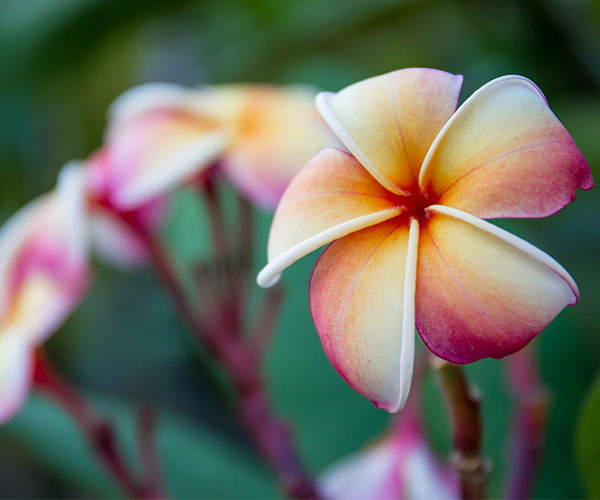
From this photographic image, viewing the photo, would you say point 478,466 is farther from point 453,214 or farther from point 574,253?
point 574,253

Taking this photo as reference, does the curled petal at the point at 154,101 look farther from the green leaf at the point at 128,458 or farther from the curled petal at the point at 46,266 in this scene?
the green leaf at the point at 128,458

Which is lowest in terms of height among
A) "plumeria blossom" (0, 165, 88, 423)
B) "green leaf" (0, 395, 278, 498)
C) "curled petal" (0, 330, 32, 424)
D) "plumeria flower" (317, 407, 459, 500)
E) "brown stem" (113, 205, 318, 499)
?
"green leaf" (0, 395, 278, 498)

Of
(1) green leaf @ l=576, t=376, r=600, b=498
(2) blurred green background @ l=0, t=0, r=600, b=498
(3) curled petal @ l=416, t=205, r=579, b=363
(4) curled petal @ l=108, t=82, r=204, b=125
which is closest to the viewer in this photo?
(3) curled petal @ l=416, t=205, r=579, b=363

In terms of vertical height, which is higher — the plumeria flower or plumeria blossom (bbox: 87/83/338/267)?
plumeria blossom (bbox: 87/83/338/267)

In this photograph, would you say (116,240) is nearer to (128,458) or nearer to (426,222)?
(128,458)

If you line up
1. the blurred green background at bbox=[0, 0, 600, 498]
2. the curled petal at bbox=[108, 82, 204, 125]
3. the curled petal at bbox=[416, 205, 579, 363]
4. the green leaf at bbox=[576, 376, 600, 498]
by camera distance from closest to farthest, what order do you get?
the curled petal at bbox=[416, 205, 579, 363] → the green leaf at bbox=[576, 376, 600, 498] → the curled petal at bbox=[108, 82, 204, 125] → the blurred green background at bbox=[0, 0, 600, 498]

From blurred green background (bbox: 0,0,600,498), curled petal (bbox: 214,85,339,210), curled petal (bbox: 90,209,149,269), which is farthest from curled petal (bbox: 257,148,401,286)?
blurred green background (bbox: 0,0,600,498)

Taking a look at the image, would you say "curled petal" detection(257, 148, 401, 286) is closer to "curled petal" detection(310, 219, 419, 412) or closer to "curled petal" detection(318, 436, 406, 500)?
"curled petal" detection(310, 219, 419, 412)
